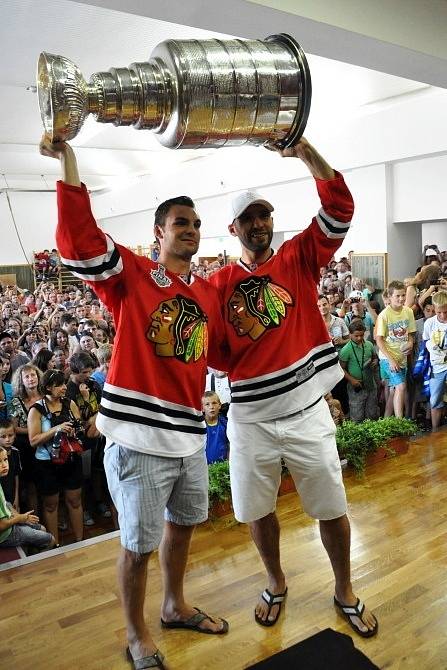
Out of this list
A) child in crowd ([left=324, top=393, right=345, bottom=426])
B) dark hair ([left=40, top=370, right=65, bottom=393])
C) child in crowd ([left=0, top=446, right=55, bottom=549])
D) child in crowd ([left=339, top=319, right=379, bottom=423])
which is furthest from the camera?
child in crowd ([left=339, top=319, right=379, bottom=423])

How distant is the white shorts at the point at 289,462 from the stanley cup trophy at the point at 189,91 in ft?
3.13

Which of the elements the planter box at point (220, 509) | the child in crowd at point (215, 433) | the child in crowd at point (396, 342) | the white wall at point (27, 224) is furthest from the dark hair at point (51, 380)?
the white wall at point (27, 224)

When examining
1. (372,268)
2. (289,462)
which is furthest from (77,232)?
(372,268)

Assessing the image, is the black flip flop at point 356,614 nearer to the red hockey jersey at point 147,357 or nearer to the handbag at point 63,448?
the red hockey jersey at point 147,357

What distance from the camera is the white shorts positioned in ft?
6.38

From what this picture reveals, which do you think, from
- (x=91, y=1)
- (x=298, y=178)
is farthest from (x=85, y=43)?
(x=298, y=178)

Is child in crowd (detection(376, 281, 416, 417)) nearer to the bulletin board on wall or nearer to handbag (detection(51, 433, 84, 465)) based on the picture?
handbag (detection(51, 433, 84, 465))

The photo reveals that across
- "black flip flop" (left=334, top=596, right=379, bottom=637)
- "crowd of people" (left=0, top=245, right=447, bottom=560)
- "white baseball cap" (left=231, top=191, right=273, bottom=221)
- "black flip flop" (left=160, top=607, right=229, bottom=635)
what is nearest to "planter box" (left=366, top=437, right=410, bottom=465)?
"crowd of people" (left=0, top=245, right=447, bottom=560)

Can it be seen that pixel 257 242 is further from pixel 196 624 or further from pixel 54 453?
pixel 54 453

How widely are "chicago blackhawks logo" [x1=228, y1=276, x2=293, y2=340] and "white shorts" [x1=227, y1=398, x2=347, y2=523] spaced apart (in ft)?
1.06

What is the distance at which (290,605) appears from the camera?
2182 millimetres

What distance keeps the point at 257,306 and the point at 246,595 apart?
1.17 metres

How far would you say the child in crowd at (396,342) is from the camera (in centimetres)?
498

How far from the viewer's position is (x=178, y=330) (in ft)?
5.78
